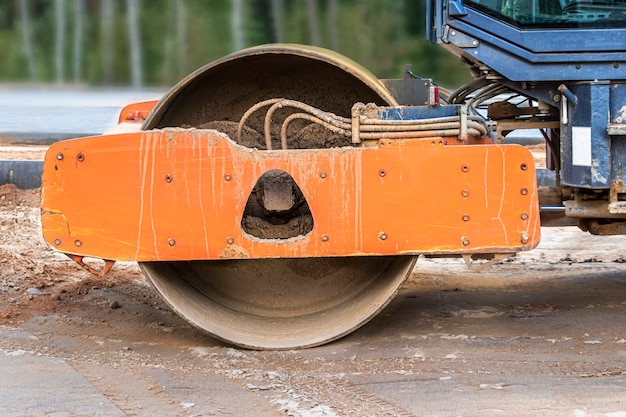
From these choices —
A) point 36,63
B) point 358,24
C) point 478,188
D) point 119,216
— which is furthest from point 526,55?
point 36,63

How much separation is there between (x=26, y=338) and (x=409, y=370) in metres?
1.67

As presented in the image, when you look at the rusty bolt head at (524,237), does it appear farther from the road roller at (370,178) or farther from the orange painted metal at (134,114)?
the orange painted metal at (134,114)

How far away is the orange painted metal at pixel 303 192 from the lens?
386 centimetres

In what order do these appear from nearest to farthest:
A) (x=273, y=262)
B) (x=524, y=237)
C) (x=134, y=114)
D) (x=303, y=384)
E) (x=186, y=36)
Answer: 1. (x=303, y=384)
2. (x=524, y=237)
3. (x=273, y=262)
4. (x=134, y=114)
5. (x=186, y=36)

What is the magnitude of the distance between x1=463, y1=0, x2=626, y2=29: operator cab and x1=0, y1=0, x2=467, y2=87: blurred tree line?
57.2 feet

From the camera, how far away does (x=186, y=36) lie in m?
25.5

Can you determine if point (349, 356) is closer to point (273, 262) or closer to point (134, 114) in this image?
point (273, 262)

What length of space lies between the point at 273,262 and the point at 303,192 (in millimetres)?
786

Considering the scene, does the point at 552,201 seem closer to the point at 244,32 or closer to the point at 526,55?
the point at 526,55

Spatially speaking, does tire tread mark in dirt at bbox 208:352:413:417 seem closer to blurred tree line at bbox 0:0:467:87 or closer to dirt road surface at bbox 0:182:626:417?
dirt road surface at bbox 0:182:626:417

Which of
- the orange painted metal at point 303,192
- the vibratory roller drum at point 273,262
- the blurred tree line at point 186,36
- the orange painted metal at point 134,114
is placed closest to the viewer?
the orange painted metal at point 303,192

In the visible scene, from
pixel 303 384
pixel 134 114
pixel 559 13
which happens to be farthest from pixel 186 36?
pixel 303 384

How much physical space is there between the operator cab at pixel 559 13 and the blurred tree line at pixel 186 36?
17.4 m

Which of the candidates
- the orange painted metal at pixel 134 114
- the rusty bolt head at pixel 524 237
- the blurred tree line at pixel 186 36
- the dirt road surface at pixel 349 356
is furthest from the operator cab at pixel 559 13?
the blurred tree line at pixel 186 36
